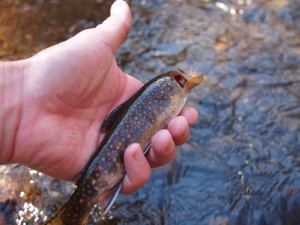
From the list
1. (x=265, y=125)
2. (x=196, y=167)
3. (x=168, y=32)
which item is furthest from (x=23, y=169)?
(x=168, y=32)

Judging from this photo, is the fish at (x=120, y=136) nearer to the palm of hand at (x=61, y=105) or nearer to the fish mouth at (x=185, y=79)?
the fish mouth at (x=185, y=79)

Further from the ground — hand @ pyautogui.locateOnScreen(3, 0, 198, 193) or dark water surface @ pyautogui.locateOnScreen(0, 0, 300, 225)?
hand @ pyautogui.locateOnScreen(3, 0, 198, 193)

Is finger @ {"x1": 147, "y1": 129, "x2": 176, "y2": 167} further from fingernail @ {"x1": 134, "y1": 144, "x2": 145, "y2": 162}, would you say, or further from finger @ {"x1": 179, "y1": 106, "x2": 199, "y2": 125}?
finger @ {"x1": 179, "y1": 106, "x2": 199, "y2": 125}

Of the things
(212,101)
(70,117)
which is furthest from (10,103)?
(212,101)

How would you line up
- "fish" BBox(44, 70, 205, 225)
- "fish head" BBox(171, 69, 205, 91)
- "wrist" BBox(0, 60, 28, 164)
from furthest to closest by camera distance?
"fish head" BBox(171, 69, 205, 91) → "wrist" BBox(0, 60, 28, 164) → "fish" BBox(44, 70, 205, 225)

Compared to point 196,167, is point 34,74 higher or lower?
higher

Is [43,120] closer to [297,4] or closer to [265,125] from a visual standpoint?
[265,125]

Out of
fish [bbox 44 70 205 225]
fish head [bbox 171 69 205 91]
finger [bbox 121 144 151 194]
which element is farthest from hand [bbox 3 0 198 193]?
fish head [bbox 171 69 205 91]

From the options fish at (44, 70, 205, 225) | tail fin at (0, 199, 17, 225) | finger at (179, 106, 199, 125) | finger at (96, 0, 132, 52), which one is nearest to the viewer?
fish at (44, 70, 205, 225)
